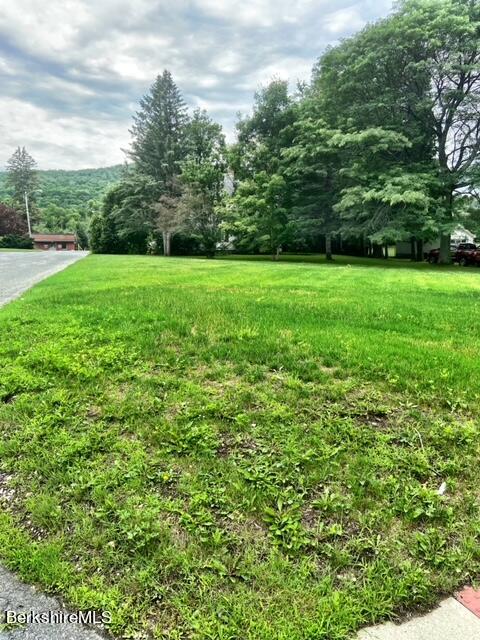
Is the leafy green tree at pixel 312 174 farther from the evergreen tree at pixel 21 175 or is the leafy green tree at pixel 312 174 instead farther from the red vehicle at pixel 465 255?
the evergreen tree at pixel 21 175

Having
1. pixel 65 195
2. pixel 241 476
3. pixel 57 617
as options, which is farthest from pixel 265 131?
pixel 65 195

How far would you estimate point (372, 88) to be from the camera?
20078 mm

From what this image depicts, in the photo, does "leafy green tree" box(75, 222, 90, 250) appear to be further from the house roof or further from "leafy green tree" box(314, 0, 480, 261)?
"leafy green tree" box(314, 0, 480, 261)

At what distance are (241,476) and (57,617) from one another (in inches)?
40.7

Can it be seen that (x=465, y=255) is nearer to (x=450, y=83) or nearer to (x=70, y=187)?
(x=450, y=83)

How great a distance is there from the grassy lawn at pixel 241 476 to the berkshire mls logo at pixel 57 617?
0.12 ft

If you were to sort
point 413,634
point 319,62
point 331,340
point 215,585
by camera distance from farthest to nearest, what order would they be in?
point 319,62 < point 331,340 < point 215,585 < point 413,634

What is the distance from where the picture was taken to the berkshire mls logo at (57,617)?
1.49 meters

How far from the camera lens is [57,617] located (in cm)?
151

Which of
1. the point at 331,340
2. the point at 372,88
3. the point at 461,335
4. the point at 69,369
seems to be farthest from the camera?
the point at 372,88

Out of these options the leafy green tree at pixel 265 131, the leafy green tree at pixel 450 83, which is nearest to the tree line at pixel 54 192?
the leafy green tree at pixel 265 131

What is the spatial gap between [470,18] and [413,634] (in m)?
25.2

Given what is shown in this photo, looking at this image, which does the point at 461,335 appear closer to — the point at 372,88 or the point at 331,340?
the point at 331,340

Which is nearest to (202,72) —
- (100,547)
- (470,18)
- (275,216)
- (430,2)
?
(275,216)
